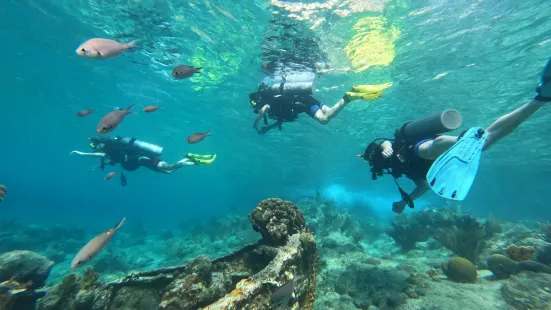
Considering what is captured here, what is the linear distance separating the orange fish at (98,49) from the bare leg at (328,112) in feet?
18.3

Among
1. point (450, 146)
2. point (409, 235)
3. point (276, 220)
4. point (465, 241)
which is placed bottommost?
point (465, 241)

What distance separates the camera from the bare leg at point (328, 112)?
23.5ft

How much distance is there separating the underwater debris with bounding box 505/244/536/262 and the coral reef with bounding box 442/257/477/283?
144 cm

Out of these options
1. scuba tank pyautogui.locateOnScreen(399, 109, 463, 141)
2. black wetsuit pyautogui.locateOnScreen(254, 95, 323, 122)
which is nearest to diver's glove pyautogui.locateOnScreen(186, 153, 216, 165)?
black wetsuit pyautogui.locateOnScreen(254, 95, 323, 122)

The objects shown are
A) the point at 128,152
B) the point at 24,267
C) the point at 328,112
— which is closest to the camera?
the point at 24,267

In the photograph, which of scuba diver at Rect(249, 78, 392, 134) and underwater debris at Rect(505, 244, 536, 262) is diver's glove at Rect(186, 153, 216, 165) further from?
underwater debris at Rect(505, 244, 536, 262)

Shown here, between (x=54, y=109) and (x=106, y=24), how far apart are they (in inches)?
1111

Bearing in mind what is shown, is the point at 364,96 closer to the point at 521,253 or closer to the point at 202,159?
the point at 521,253

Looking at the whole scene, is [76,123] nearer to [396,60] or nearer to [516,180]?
[396,60]

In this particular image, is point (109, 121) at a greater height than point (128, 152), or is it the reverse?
point (128, 152)

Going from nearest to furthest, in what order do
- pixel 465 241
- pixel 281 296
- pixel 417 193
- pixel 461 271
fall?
pixel 281 296 → pixel 461 271 → pixel 417 193 → pixel 465 241

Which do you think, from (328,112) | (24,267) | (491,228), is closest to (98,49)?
(24,267)

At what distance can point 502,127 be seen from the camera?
3664 mm

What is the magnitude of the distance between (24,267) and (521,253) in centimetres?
1246
